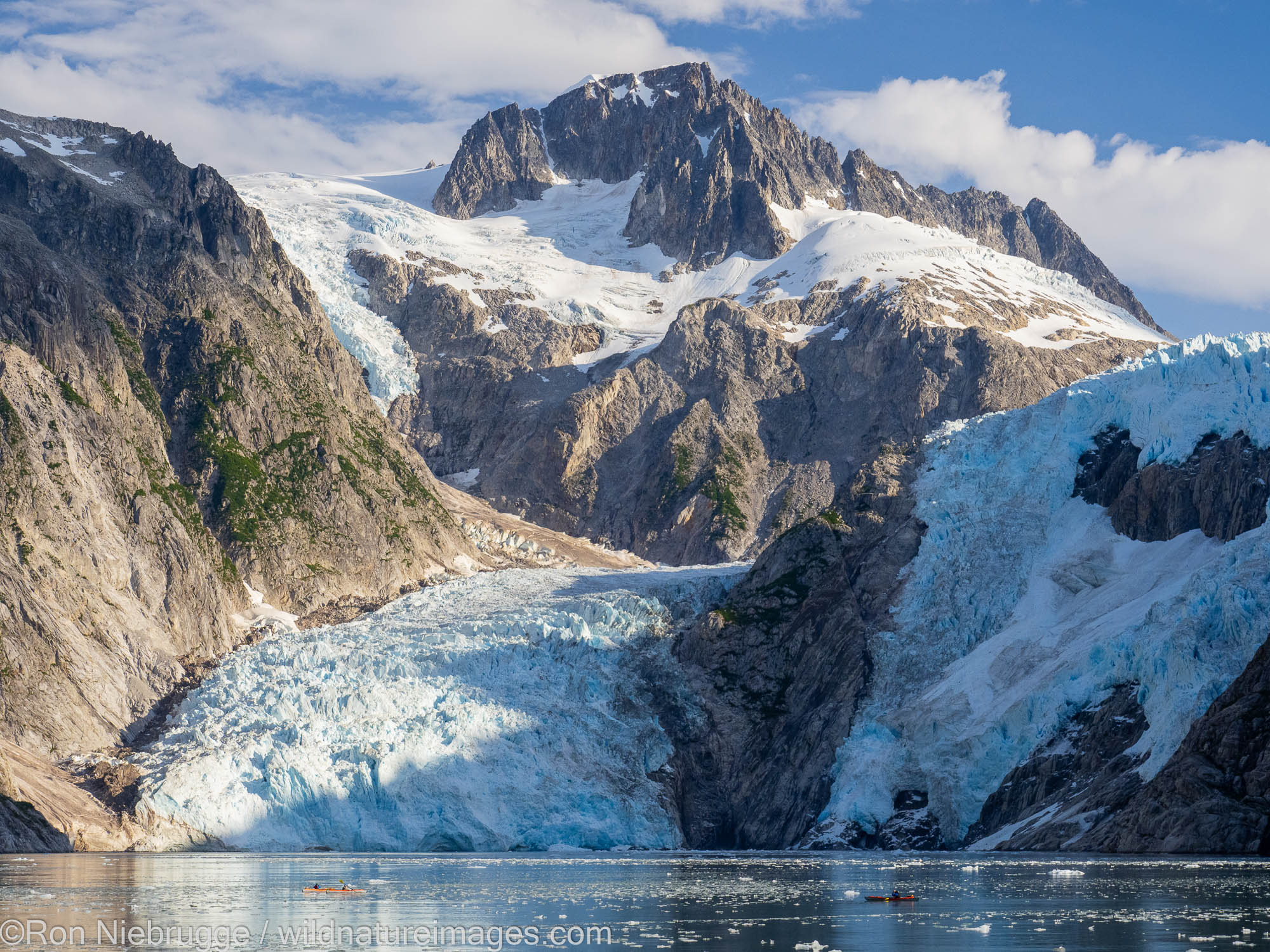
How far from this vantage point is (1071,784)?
10938 centimetres

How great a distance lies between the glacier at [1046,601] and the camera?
107875 mm

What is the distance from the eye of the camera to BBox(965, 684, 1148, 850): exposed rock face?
4087 inches

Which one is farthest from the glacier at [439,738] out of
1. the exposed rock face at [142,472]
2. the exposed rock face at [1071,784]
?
the exposed rock face at [1071,784]

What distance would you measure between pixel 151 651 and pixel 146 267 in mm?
60107

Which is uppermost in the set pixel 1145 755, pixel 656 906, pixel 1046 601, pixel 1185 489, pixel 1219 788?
pixel 1185 489

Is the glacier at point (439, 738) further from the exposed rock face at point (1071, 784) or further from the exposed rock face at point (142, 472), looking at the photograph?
the exposed rock face at point (1071, 784)

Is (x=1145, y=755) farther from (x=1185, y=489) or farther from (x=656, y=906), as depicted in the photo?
(x=656, y=906)

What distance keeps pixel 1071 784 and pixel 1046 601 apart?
2475 centimetres

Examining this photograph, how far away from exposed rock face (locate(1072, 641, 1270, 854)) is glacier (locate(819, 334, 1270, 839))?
5.74 metres

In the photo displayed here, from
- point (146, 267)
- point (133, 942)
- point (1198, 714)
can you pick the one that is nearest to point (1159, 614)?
point (1198, 714)

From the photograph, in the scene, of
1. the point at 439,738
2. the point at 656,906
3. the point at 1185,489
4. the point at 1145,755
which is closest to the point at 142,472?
the point at 439,738

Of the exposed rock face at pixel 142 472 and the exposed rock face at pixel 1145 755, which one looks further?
the exposed rock face at pixel 142 472

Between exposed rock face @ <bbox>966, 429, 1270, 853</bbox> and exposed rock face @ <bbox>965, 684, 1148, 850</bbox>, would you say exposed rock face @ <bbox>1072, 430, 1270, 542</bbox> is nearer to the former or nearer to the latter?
exposed rock face @ <bbox>966, 429, 1270, 853</bbox>

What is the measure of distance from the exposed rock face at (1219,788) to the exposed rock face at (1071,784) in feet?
16.9
